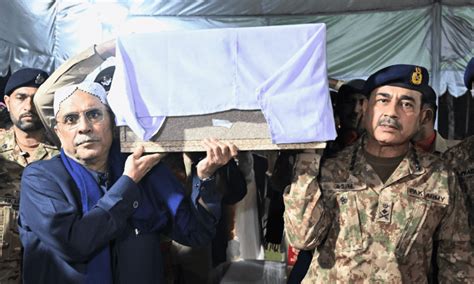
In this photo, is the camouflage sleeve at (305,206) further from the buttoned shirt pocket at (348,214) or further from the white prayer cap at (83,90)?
the white prayer cap at (83,90)

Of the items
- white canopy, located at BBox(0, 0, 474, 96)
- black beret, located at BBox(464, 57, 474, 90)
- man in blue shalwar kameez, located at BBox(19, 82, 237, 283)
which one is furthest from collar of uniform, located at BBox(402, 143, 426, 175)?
white canopy, located at BBox(0, 0, 474, 96)

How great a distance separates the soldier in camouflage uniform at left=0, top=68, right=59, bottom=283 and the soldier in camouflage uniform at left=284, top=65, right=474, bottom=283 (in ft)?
5.57

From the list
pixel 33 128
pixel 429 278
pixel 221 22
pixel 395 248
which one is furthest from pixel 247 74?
pixel 221 22

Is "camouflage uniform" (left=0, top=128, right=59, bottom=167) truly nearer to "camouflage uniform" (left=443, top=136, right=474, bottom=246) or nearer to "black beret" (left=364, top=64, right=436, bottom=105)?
"black beret" (left=364, top=64, right=436, bottom=105)

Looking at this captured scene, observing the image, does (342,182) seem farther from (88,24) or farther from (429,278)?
(88,24)

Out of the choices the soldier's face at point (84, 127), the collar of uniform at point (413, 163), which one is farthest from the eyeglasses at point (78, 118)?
the collar of uniform at point (413, 163)

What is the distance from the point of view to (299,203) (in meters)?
2.71

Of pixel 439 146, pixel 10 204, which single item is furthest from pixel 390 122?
pixel 10 204

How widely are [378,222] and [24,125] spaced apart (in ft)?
7.30

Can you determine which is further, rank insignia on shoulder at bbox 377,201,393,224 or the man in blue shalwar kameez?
rank insignia on shoulder at bbox 377,201,393,224

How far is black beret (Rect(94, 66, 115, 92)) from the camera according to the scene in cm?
304

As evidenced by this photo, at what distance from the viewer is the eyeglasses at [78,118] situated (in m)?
2.71

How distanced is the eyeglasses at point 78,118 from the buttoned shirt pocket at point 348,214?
106cm

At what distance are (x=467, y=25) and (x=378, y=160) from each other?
2931 millimetres
